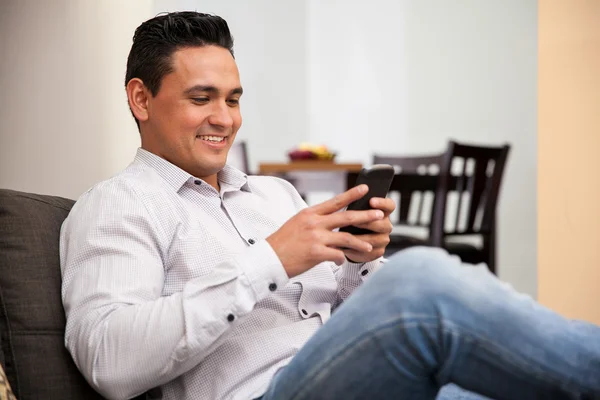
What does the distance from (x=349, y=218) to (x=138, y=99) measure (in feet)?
1.79

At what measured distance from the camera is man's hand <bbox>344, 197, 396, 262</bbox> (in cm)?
117

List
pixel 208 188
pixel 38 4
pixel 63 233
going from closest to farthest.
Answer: pixel 63 233 → pixel 208 188 → pixel 38 4

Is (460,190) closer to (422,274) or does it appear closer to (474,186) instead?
(474,186)

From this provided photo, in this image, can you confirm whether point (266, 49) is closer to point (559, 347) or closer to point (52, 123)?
point (52, 123)

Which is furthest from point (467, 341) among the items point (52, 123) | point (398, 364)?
point (52, 123)

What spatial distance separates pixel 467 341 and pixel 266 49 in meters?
5.23

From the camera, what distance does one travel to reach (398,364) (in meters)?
0.92

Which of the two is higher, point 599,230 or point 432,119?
point 432,119

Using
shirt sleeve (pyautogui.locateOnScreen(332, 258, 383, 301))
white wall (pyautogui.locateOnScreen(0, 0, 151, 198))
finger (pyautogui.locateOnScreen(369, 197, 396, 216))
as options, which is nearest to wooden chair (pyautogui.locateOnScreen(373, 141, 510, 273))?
white wall (pyautogui.locateOnScreen(0, 0, 151, 198))

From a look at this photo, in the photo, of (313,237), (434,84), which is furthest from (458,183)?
(313,237)

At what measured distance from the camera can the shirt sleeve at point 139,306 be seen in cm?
102

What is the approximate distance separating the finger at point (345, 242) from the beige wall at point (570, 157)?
2149 mm

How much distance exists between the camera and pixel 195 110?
4.48ft

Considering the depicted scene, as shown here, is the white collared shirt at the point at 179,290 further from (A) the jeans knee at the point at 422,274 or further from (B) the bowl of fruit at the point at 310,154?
(B) the bowl of fruit at the point at 310,154
